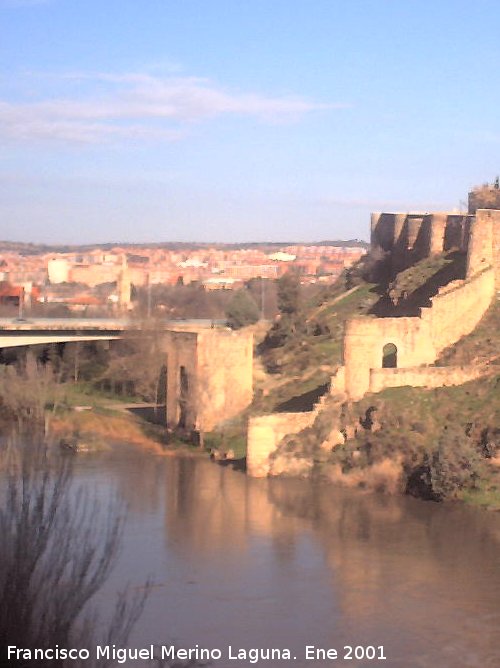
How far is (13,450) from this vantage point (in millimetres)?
12797

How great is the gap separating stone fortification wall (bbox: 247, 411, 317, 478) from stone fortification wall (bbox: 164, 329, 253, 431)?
11.9 feet

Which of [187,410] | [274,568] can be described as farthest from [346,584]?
[187,410]

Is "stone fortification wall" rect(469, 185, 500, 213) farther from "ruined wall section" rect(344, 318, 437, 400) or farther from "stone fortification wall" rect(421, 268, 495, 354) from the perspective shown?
"ruined wall section" rect(344, 318, 437, 400)

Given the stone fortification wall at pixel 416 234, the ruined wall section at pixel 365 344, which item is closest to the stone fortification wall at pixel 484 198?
the stone fortification wall at pixel 416 234

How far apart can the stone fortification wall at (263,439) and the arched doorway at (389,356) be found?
8.81ft

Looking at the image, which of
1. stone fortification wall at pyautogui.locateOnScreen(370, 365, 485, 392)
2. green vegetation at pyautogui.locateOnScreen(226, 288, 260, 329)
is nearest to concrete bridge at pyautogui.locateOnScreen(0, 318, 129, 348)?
green vegetation at pyautogui.locateOnScreen(226, 288, 260, 329)

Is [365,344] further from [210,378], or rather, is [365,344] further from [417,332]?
[210,378]

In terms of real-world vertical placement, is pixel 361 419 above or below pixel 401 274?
below

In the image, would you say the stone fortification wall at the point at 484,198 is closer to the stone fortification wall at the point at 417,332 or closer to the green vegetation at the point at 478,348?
the stone fortification wall at the point at 417,332

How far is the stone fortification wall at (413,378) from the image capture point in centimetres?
2322

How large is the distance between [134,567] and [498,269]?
12834 mm

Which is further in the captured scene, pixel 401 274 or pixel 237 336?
pixel 401 274

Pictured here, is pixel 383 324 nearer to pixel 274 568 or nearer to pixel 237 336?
pixel 237 336

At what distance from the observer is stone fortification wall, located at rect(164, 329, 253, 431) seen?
2605cm
